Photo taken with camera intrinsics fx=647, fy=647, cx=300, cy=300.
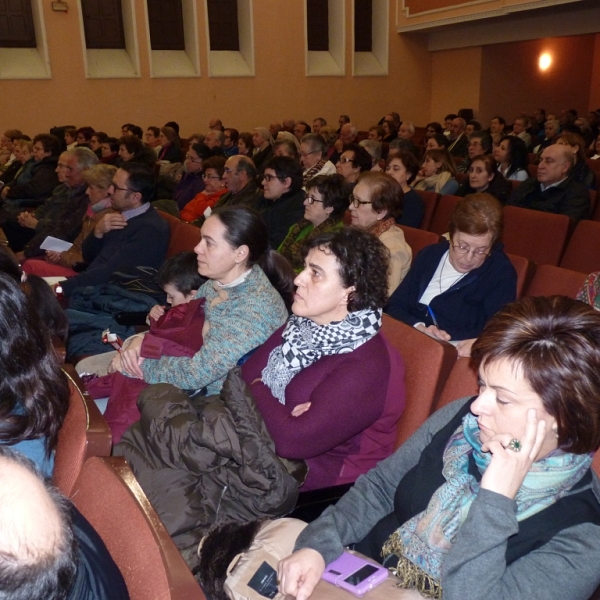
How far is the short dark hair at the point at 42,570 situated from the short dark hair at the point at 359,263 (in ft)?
4.18

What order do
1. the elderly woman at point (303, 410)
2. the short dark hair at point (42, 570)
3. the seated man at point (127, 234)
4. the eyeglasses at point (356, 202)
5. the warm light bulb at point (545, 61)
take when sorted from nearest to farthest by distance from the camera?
the short dark hair at point (42, 570), the elderly woman at point (303, 410), the eyeglasses at point (356, 202), the seated man at point (127, 234), the warm light bulb at point (545, 61)

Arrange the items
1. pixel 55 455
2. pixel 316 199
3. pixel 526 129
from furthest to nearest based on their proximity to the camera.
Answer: pixel 526 129, pixel 316 199, pixel 55 455

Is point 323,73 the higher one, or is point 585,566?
point 323,73

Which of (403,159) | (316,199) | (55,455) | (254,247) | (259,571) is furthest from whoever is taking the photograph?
(403,159)

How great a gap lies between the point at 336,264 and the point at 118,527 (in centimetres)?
103

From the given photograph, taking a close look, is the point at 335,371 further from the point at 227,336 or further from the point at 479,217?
the point at 479,217

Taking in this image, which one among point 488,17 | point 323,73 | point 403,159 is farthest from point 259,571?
point 323,73

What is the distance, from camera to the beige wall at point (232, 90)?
1070 cm

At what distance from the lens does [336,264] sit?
6.42 feet

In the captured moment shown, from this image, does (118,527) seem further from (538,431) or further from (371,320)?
(371,320)

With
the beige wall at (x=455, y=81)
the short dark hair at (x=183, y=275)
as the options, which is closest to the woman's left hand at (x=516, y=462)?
the short dark hair at (x=183, y=275)

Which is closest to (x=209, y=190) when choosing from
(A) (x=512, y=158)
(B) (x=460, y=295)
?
(A) (x=512, y=158)

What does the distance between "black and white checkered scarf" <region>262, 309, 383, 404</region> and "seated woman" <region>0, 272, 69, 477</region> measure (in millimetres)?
674

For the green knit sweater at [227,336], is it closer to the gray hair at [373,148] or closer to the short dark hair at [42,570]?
the short dark hair at [42,570]
